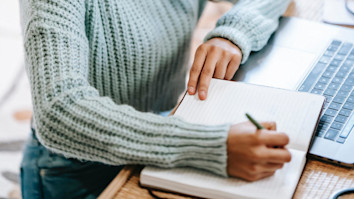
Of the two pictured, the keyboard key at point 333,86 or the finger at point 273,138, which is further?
the keyboard key at point 333,86

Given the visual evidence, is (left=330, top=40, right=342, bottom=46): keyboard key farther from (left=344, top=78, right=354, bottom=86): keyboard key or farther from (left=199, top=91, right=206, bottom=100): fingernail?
(left=199, top=91, right=206, bottom=100): fingernail

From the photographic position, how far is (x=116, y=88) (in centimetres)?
92

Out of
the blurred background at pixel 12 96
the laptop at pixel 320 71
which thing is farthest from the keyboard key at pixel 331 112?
the blurred background at pixel 12 96

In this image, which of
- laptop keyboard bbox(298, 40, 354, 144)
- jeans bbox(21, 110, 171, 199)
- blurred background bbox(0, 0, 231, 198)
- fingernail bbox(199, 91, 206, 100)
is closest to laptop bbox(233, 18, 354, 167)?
laptop keyboard bbox(298, 40, 354, 144)

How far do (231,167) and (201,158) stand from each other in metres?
0.04

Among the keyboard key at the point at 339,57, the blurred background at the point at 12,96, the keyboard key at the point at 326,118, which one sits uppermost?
the keyboard key at the point at 326,118

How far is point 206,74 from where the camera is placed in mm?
756

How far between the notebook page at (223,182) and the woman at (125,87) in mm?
13

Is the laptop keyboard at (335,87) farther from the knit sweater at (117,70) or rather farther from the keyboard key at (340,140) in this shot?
A: the knit sweater at (117,70)

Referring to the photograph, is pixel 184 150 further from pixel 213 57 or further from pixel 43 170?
pixel 43 170

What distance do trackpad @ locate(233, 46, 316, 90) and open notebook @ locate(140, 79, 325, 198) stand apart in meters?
0.07

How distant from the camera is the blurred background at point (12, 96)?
1656 mm

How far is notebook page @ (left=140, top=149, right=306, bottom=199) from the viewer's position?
57 cm

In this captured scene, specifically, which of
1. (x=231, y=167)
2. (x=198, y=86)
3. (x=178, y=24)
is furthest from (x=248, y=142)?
(x=178, y=24)
